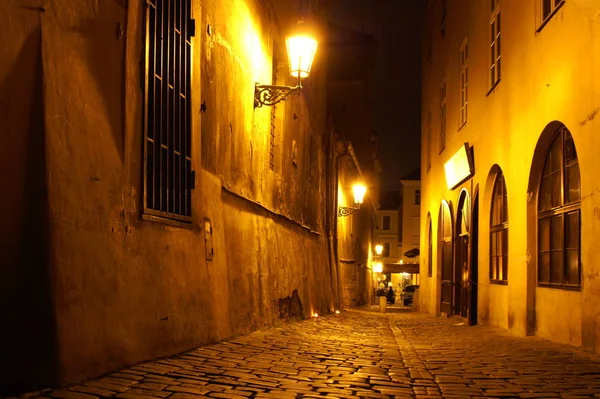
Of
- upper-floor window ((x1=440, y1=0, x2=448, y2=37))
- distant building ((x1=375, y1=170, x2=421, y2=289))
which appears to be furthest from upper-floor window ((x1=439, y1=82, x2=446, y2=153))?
distant building ((x1=375, y1=170, x2=421, y2=289))

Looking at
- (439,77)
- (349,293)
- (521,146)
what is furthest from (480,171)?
(349,293)

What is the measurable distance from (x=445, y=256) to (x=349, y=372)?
1435 centimetres

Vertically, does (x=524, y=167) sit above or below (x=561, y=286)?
above

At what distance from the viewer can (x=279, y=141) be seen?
13500 millimetres

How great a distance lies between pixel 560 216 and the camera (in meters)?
9.74

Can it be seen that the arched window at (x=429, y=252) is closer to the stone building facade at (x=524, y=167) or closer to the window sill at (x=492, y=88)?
the stone building facade at (x=524, y=167)

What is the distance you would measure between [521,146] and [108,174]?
316 inches

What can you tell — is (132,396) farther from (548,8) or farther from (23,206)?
(548,8)

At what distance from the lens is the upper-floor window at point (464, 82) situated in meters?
17.0

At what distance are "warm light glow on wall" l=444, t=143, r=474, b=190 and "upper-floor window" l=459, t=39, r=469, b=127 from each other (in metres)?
0.97

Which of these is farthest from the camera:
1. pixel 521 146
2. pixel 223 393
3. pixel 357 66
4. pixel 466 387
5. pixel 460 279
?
pixel 357 66

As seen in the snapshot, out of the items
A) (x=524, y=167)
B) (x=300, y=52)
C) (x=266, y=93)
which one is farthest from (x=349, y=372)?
(x=524, y=167)

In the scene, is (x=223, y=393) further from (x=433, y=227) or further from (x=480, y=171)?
(x=433, y=227)

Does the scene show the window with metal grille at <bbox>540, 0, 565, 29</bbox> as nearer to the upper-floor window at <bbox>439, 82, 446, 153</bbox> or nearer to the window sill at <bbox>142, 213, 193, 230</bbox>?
the window sill at <bbox>142, 213, 193, 230</bbox>
